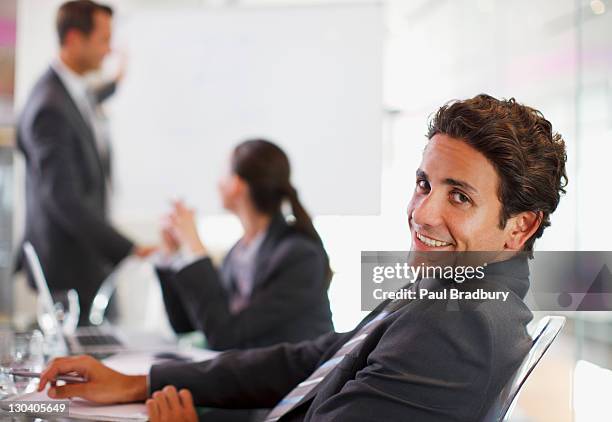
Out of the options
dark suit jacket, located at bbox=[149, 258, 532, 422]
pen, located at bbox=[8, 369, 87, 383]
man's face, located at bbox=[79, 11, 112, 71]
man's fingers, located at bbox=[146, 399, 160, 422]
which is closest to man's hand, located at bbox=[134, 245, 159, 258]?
man's face, located at bbox=[79, 11, 112, 71]

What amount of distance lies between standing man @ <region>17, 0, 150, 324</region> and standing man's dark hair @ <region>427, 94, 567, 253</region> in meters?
2.12

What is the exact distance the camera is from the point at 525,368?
1.05 m

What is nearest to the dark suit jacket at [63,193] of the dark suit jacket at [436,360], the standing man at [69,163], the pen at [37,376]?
the standing man at [69,163]

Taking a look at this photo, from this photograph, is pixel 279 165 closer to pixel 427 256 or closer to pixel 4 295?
pixel 427 256

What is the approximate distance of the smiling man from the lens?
0.99 metres

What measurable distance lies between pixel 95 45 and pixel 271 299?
1571mm

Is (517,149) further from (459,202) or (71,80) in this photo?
(71,80)

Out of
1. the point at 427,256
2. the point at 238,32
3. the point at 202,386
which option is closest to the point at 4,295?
the point at 238,32

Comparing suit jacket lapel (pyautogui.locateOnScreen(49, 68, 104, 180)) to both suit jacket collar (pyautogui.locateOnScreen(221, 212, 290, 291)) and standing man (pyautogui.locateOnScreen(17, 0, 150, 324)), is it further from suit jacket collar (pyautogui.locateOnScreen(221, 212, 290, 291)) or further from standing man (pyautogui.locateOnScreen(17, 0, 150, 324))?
suit jacket collar (pyautogui.locateOnScreen(221, 212, 290, 291))

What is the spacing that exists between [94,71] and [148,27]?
0.31 metres

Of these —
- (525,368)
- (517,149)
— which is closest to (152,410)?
→ (525,368)

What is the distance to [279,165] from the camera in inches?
87.0

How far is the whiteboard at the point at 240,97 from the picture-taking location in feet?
9.55

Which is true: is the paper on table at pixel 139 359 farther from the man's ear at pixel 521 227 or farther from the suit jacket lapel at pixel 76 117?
the suit jacket lapel at pixel 76 117
